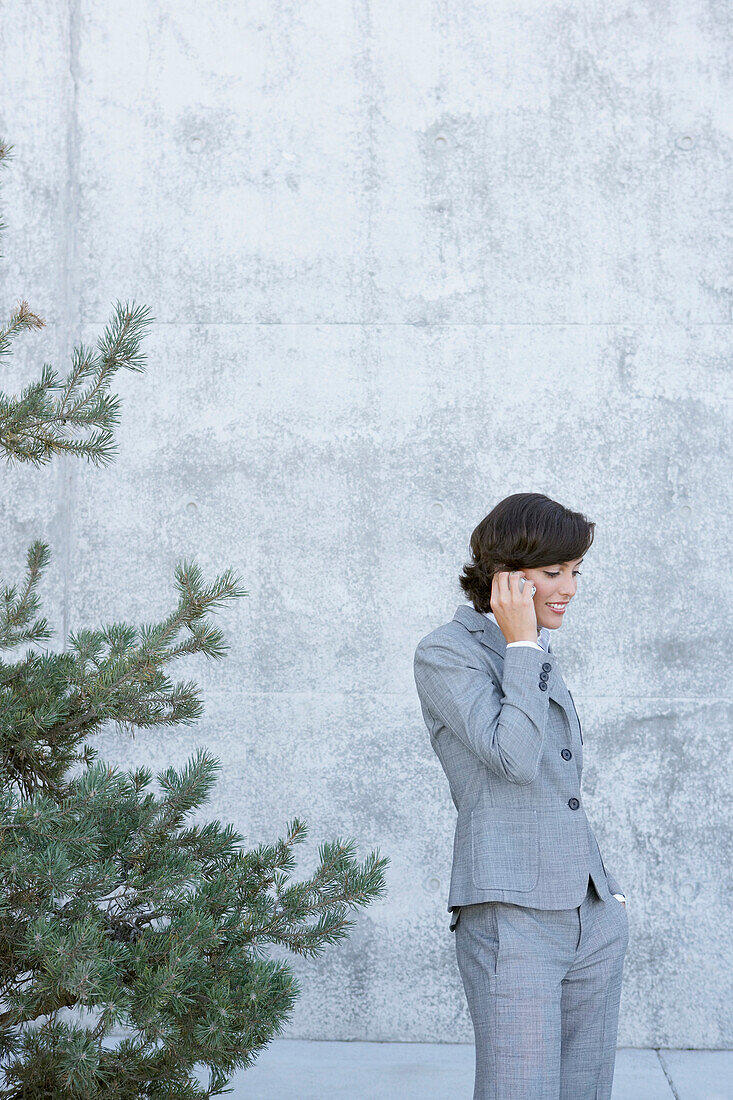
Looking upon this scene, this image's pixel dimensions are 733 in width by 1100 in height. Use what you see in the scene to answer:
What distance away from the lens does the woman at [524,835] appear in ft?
5.13

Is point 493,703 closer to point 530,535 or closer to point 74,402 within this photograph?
point 530,535

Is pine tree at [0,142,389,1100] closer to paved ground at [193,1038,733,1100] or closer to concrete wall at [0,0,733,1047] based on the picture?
paved ground at [193,1038,733,1100]

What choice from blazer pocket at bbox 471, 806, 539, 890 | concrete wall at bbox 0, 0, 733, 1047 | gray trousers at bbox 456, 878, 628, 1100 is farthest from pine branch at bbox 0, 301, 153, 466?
concrete wall at bbox 0, 0, 733, 1047

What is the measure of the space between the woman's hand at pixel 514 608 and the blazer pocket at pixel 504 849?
259 mm

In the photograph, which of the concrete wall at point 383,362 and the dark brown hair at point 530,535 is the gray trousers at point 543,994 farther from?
the concrete wall at point 383,362

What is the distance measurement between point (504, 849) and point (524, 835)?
36mm

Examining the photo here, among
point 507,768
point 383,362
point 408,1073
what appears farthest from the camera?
point 383,362

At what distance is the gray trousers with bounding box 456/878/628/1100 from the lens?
155 cm

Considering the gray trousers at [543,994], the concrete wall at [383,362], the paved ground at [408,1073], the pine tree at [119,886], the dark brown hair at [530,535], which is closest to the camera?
the pine tree at [119,886]

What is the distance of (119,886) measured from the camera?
158cm

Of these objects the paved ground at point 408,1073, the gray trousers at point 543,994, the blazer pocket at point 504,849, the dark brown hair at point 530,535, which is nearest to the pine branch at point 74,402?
the dark brown hair at point 530,535

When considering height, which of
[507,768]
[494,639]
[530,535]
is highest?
[530,535]

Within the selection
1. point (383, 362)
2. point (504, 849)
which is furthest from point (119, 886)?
point (383, 362)

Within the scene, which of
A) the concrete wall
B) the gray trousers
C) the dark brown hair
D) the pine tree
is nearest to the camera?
the pine tree
